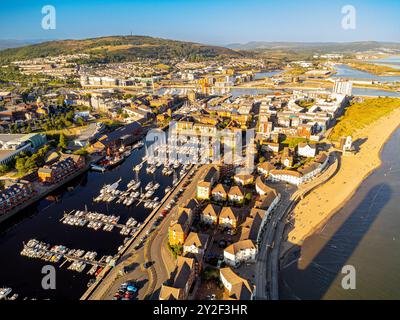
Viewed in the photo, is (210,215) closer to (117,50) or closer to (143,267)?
(143,267)

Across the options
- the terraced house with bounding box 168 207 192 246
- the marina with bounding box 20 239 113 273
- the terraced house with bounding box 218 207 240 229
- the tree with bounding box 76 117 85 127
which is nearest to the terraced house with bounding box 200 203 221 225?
the terraced house with bounding box 218 207 240 229

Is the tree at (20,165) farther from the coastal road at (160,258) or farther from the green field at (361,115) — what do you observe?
the green field at (361,115)

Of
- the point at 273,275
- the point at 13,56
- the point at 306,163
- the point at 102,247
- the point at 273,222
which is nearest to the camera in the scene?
the point at 273,275

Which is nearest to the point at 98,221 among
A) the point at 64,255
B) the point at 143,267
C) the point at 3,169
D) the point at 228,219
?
the point at 64,255

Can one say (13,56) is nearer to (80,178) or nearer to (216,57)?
(216,57)

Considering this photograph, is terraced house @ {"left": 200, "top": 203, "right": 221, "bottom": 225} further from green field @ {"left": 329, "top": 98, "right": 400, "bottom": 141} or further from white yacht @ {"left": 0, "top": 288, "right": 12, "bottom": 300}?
green field @ {"left": 329, "top": 98, "right": 400, "bottom": 141}
